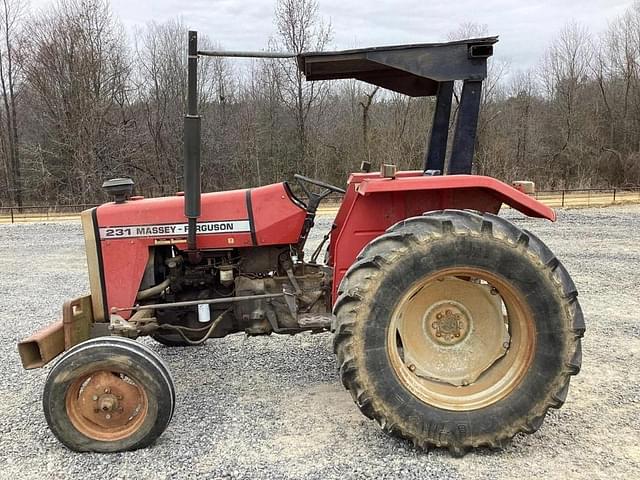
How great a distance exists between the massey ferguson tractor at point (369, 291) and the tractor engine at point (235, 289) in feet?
0.03

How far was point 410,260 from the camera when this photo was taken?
9.82 feet

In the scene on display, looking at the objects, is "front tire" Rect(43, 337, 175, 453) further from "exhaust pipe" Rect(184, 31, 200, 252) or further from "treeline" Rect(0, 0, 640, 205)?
"treeline" Rect(0, 0, 640, 205)

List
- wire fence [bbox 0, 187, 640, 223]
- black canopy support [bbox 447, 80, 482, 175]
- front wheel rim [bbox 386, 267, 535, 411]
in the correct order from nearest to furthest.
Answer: front wheel rim [bbox 386, 267, 535, 411], black canopy support [bbox 447, 80, 482, 175], wire fence [bbox 0, 187, 640, 223]

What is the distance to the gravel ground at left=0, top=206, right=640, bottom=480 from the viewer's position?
2.95 meters

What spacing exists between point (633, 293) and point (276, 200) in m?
5.00

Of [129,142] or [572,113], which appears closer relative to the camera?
[129,142]

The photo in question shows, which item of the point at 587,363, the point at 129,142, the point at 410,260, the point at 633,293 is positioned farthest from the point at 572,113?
the point at 410,260

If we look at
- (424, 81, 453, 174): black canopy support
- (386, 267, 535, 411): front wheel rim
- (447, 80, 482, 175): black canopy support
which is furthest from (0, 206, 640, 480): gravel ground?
(424, 81, 453, 174): black canopy support

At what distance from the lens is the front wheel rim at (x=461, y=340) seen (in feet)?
10.1

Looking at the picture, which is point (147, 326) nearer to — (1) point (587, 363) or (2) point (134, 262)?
(2) point (134, 262)

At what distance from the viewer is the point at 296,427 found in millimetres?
3463

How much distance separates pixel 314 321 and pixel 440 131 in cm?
158

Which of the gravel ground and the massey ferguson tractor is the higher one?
the massey ferguson tractor

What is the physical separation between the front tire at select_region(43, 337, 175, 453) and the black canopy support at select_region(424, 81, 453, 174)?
227cm
